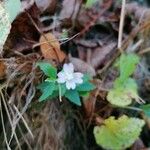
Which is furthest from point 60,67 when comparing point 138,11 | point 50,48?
point 138,11

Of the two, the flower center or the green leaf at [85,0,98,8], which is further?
the green leaf at [85,0,98,8]

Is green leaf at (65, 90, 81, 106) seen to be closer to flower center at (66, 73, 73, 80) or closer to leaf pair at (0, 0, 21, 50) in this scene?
flower center at (66, 73, 73, 80)

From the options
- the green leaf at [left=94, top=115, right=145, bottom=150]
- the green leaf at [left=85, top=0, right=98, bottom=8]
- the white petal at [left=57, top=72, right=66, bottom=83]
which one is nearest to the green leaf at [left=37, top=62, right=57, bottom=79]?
the white petal at [left=57, top=72, right=66, bottom=83]

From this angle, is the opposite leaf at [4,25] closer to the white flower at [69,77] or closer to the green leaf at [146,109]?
the white flower at [69,77]

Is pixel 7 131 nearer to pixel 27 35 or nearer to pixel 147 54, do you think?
pixel 27 35

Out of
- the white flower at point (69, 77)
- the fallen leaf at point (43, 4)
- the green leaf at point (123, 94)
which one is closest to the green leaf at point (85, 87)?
the white flower at point (69, 77)

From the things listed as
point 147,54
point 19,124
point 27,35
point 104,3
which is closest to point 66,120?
point 19,124
